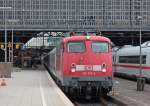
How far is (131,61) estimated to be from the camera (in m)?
42.6

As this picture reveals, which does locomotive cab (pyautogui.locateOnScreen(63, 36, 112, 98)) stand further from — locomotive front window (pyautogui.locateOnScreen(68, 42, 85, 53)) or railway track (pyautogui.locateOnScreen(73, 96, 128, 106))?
railway track (pyautogui.locateOnScreen(73, 96, 128, 106))

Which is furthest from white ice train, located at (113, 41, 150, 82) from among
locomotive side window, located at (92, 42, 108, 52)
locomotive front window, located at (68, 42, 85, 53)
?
locomotive front window, located at (68, 42, 85, 53)

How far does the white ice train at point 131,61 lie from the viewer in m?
36.8

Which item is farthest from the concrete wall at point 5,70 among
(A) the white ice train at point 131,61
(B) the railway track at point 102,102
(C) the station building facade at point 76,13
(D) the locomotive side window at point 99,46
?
(C) the station building facade at point 76,13

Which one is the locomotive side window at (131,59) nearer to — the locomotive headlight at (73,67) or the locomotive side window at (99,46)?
the locomotive side window at (99,46)

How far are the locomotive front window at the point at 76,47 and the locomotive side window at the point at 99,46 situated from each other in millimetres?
521

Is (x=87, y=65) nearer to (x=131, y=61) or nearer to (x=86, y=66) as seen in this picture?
(x=86, y=66)

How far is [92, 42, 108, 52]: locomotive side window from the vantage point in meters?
24.5

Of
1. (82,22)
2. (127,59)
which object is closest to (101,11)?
(82,22)

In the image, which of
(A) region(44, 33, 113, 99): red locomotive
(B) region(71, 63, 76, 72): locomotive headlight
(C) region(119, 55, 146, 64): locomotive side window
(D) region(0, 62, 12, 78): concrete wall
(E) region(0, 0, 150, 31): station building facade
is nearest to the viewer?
(A) region(44, 33, 113, 99): red locomotive

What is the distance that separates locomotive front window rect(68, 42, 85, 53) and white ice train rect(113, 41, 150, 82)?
12.4m

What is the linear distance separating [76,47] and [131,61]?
1860 cm

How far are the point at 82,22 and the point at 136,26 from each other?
11.4 metres

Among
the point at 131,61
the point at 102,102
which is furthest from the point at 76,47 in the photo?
the point at 131,61
